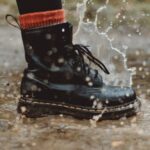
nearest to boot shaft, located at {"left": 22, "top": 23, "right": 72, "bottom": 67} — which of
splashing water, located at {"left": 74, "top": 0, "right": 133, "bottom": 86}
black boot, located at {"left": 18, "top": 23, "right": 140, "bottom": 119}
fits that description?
black boot, located at {"left": 18, "top": 23, "right": 140, "bottom": 119}

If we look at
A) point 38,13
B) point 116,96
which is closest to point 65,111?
point 116,96

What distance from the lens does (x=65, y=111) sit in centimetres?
→ 245

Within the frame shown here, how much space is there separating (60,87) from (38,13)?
29 centimetres

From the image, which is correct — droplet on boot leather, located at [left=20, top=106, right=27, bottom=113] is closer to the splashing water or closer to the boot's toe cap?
the boot's toe cap

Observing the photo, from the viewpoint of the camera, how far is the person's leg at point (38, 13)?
2.40m

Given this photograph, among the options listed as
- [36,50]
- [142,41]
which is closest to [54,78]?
[36,50]

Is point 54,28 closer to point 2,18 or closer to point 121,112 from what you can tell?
point 121,112

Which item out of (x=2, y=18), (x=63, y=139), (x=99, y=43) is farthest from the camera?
(x=2, y=18)

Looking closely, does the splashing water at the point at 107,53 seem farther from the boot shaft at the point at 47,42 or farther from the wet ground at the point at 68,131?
the boot shaft at the point at 47,42

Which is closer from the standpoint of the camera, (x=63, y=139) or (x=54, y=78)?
(x=63, y=139)

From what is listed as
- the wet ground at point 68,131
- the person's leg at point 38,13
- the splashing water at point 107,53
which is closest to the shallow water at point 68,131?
the wet ground at point 68,131

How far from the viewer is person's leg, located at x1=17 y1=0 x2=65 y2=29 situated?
94.5 inches

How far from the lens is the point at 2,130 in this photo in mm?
2295

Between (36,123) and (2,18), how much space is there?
10.6ft
